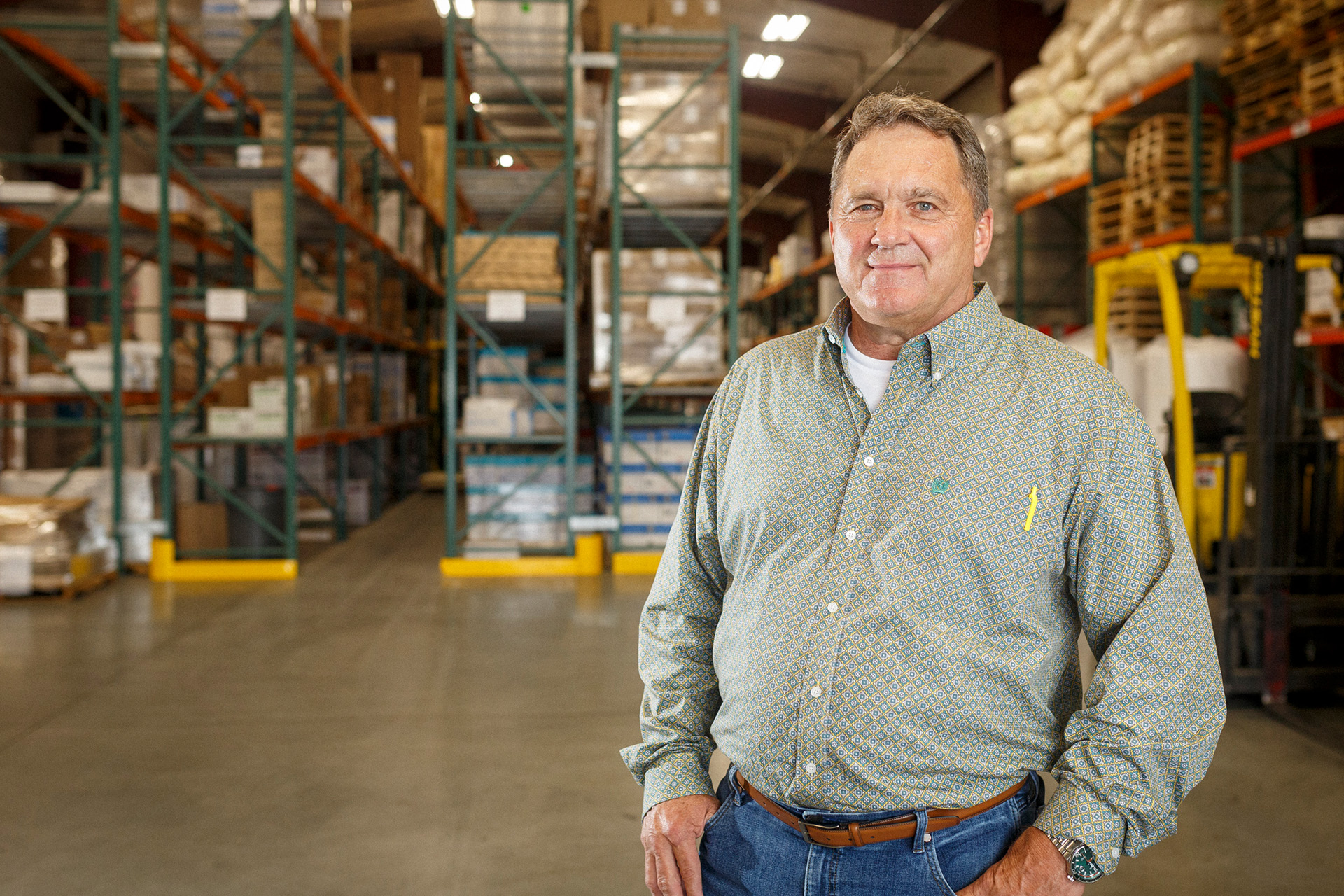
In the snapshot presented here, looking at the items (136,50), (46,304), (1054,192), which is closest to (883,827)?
(136,50)

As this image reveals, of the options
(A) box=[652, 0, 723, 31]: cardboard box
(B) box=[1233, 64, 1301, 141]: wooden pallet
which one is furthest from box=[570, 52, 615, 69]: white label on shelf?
(B) box=[1233, 64, 1301, 141]: wooden pallet

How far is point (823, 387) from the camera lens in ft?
5.39

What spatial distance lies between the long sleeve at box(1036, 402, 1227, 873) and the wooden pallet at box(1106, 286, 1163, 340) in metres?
7.26

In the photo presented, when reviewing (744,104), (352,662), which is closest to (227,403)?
(352,662)

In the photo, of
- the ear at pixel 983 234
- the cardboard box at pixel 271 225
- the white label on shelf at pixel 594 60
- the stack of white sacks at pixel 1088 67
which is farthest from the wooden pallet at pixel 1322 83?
the cardboard box at pixel 271 225

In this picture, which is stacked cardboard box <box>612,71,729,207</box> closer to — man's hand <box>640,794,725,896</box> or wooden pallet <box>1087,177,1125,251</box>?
wooden pallet <box>1087,177,1125,251</box>

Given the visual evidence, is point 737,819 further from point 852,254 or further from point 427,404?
point 427,404

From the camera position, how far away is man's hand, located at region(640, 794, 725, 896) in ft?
5.37

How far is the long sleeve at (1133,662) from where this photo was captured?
4.48 feet

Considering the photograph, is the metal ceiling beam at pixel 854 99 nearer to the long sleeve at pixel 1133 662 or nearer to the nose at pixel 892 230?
the nose at pixel 892 230

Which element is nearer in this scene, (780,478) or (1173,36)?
(780,478)

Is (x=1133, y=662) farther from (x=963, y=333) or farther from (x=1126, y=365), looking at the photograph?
(x=1126, y=365)

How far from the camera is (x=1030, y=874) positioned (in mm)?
1397

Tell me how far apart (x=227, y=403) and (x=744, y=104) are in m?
12.7
